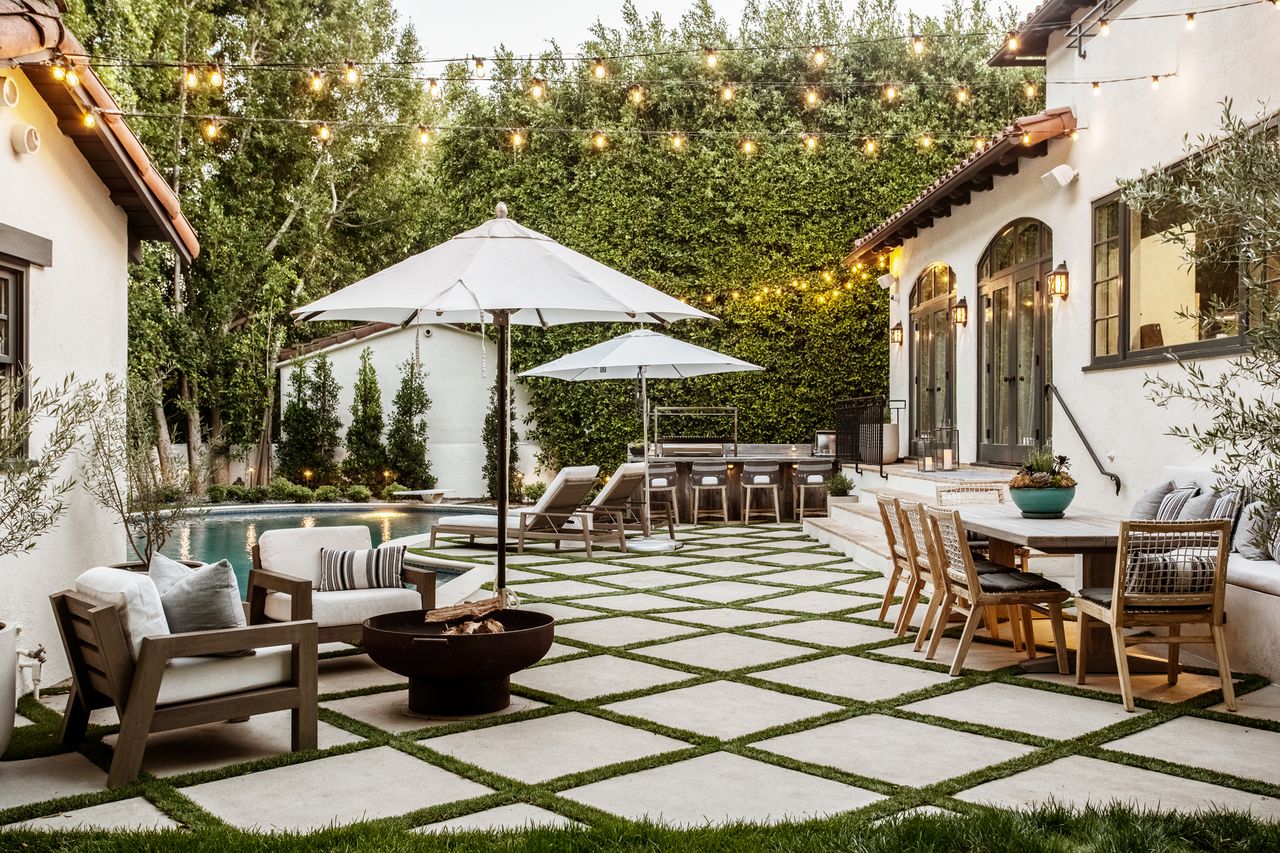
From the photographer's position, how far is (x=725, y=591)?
879 cm

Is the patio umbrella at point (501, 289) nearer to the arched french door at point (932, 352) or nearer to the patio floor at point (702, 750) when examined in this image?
the patio floor at point (702, 750)

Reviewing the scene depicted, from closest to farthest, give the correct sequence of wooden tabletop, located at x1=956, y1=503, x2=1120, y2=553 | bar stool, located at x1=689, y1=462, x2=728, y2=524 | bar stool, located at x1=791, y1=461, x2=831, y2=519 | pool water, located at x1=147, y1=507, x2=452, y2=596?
wooden tabletop, located at x1=956, y1=503, x2=1120, y2=553 → pool water, located at x1=147, y1=507, x2=452, y2=596 → bar stool, located at x1=689, y1=462, x2=728, y2=524 → bar stool, located at x1=791, y1=461, x2=831, y2=519

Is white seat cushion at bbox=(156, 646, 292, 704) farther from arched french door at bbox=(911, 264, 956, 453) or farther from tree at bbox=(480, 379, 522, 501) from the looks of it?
tree at bbox=(480, 379, 522, 501)

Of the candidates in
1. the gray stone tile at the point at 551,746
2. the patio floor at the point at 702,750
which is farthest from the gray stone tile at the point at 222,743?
the gray stone tile at the point at 551,746

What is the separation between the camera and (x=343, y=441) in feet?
59.1

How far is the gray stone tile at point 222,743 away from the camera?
426 cm

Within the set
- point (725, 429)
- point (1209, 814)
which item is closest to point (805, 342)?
point (725, 429)

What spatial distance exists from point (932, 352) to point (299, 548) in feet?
33.1

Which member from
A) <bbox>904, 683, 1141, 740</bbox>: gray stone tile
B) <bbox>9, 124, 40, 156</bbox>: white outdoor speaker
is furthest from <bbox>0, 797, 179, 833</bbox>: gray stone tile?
<bbox>9, 124, 40, 156</bbox>: white outdoor speaker

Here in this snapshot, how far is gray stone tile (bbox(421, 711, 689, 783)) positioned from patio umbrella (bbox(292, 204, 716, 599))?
4.56ft

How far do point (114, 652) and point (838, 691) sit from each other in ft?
10.9

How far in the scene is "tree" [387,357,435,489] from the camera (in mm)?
17578

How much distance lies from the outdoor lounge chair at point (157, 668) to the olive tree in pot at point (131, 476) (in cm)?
157

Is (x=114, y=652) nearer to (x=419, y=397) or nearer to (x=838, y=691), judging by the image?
(x=838, y=691)
